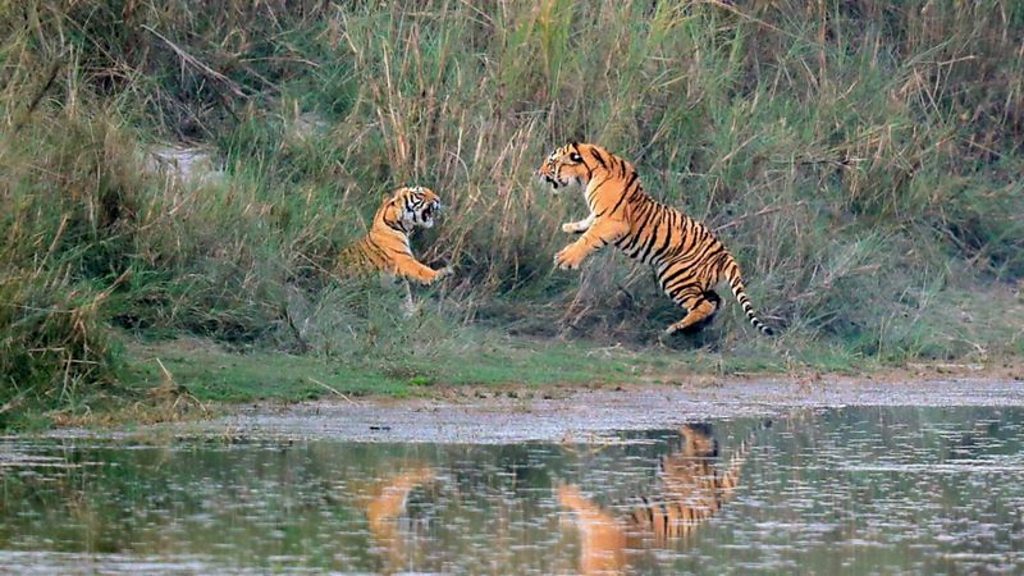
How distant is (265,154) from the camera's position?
11.7 meters

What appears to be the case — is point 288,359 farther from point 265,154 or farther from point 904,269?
point 904,269

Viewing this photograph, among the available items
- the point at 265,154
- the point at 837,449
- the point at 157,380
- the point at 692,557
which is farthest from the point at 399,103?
the point at 692,557

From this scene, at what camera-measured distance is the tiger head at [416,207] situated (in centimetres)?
1105

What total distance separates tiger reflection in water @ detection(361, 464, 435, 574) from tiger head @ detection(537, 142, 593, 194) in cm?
439

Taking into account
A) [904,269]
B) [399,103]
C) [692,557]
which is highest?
[399,103]

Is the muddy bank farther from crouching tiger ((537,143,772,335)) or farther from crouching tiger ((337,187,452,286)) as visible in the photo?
crouching tiger ((337,187,452,286))

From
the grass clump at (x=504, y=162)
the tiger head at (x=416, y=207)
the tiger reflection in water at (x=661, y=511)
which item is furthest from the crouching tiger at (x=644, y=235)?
the tiger reflection in water at (x=661, y=511)

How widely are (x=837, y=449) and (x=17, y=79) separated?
15.0 ft

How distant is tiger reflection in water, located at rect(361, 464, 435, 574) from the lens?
231 inches

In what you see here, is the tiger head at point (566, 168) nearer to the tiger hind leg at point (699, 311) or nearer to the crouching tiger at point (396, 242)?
the crouching tiger at point (396, 242)

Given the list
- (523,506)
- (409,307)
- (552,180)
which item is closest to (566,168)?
(552,180)

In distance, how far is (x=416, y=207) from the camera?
36.4ft

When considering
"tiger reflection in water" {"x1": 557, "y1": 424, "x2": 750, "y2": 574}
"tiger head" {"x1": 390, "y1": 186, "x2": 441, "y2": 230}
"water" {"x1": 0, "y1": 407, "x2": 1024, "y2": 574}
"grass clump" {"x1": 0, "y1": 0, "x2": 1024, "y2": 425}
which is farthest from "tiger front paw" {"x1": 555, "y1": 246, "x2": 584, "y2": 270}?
"tiger reflection in water" {"x1": 557, "y1": 424, "x2": 750, "y2": 574}

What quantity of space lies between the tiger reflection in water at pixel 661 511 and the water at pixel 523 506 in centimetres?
1
